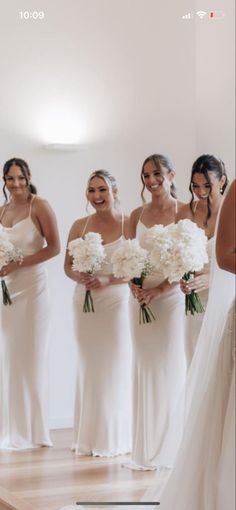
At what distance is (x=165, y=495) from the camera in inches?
163

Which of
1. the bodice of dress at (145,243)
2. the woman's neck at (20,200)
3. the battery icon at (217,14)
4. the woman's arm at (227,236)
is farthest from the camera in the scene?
the battery icon at (217,14)

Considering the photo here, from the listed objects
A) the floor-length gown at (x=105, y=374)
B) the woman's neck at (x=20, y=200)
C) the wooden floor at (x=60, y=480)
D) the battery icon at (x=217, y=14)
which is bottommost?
the wooden floor at (x=60, y=480)

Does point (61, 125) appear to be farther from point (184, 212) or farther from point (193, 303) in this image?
point (193, 303)

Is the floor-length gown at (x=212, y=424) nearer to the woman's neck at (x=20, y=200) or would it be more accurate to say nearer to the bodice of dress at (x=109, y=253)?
the bodice of dress at (x=109, y=253)

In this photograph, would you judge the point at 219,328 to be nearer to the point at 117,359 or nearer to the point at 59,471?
the point at 59,471

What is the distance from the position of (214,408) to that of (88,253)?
2925 millimetres

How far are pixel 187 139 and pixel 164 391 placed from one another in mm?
3204

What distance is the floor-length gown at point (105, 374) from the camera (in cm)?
686

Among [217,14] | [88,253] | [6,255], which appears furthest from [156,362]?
[217,14]

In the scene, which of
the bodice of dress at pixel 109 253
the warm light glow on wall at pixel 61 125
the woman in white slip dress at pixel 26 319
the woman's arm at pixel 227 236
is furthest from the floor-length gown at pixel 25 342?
the woman's arm at pixel 227 236

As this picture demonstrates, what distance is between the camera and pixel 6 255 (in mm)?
7203

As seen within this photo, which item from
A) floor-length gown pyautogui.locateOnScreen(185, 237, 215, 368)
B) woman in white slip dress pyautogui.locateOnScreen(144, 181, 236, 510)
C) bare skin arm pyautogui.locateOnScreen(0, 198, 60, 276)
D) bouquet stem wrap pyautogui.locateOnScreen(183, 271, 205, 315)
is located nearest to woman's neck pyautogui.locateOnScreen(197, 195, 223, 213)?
floor-length gown pyautogui.locateOnScreen(185, 237, 215, 368)

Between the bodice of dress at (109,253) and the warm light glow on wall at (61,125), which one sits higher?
the warm light glow on wall at (61,125)

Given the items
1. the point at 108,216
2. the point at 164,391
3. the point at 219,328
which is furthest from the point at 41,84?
the point at 219,328
